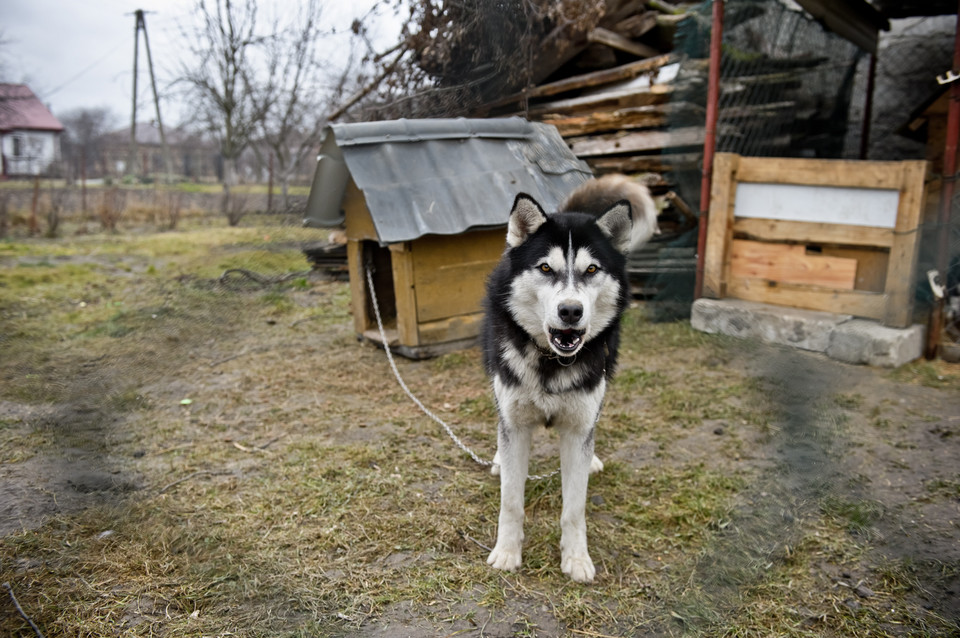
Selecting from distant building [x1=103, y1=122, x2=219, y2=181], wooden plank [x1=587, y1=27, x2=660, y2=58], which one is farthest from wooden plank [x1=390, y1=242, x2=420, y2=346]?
distant building [x1=103, y1=122, x2=219, y2=181]

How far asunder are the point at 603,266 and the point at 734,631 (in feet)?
4.89

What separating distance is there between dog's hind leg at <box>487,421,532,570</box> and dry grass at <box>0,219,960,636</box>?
76 mm

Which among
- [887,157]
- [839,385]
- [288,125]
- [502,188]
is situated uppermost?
[288,125]

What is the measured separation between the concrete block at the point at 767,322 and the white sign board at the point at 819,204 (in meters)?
0.85

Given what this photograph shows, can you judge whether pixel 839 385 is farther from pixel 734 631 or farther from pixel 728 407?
pixel 728 407

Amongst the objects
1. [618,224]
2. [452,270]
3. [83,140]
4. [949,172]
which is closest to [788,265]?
[949,172]

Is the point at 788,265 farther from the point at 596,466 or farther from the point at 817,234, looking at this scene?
the point at 596,466

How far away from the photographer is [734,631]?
232 centimetres

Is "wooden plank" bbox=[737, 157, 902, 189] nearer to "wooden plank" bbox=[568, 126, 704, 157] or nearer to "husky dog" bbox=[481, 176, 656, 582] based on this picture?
"wooden plank" bbox=[568, 126, 704, 157]

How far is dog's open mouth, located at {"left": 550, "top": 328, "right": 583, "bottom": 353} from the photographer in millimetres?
2449

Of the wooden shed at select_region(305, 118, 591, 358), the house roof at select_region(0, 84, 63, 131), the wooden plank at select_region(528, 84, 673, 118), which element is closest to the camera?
the house roof at select_region(0, 84, 63, 131)

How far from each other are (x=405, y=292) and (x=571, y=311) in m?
3.22

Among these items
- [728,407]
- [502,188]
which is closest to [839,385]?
[728,407]

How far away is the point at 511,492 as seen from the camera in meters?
2.76
